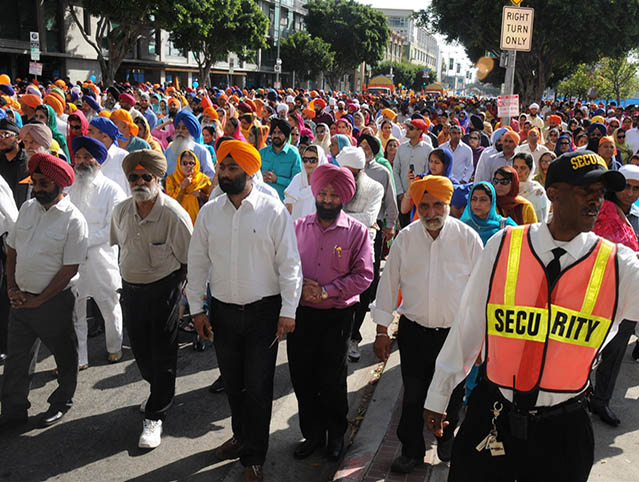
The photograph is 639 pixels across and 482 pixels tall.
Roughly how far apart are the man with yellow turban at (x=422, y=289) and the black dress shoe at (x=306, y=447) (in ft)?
1.95

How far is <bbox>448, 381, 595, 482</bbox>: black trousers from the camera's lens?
2471 millimetres

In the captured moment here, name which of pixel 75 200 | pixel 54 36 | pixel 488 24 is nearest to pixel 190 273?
pixel 75 200

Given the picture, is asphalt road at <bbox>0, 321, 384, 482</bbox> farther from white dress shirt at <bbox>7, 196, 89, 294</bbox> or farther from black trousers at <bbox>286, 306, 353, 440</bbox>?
white dress shirt at <bbox>7, 196, 89, 294</bbox>

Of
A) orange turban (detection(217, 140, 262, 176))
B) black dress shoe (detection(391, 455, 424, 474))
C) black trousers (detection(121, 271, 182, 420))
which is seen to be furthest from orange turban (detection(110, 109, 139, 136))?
black dress shoe (detection(391, 455, 424, 474))

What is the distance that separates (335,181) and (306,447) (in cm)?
188

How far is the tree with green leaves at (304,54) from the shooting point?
6438 centimetres

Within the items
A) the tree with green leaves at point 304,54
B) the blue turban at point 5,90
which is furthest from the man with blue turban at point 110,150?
the tree with green leaves at point 304,54

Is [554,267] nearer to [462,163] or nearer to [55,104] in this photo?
[462,163]

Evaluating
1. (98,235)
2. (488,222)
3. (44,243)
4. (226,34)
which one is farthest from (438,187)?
(226,34)

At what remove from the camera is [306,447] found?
4.34 m

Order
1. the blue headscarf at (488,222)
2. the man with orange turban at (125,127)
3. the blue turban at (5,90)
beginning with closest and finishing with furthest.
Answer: the blue headscarf at (488,222) < the man with orange turban at (125,127) < the blue turban at (5,90)

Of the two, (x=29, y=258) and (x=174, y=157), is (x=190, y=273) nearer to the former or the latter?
(x=29, y=258)

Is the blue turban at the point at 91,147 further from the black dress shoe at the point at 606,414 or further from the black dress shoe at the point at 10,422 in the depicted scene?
the black dress shoe at the point at 606,414

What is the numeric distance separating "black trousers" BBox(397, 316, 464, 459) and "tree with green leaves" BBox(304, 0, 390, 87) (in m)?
70.7
